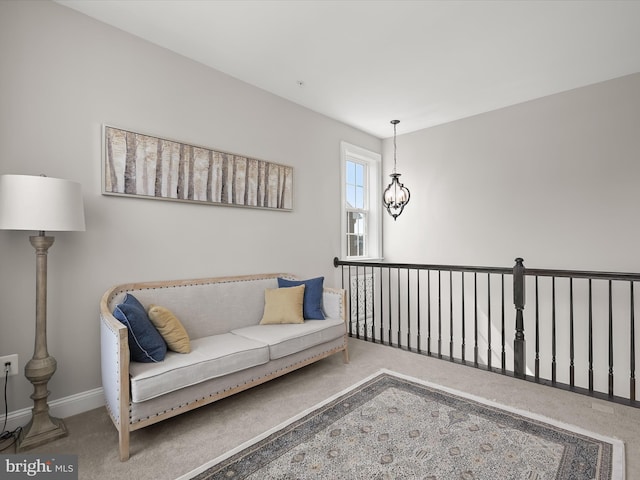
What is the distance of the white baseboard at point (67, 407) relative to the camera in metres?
2.06

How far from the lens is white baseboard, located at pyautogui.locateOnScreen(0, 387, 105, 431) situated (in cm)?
206

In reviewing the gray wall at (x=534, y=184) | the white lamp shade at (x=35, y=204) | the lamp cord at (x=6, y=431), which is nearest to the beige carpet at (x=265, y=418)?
the lamp cord at (x=6, y=431)

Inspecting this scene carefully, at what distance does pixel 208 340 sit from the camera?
2.53 m

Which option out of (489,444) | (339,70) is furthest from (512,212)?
(489,444)

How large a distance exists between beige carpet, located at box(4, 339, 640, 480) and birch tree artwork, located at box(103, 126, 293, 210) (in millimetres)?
1609

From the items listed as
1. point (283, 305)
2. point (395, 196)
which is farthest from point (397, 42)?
point (283, 305)

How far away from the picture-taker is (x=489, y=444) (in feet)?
6.17

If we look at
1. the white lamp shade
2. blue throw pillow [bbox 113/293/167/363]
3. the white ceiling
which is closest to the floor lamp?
the white lamp shade

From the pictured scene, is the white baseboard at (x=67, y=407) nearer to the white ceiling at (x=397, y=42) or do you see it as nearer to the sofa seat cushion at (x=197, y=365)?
the sofa seat cushion at (x=197, y=365)

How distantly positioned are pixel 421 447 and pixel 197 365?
1.38 metres

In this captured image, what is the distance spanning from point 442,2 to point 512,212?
8.40ft

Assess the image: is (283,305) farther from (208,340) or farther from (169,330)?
(169,330)

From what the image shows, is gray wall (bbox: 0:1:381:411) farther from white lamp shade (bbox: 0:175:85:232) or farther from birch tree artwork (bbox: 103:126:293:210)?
white lamp shade (bbox: 0:175:85:232)

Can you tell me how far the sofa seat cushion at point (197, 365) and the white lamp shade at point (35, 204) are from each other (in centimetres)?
94
